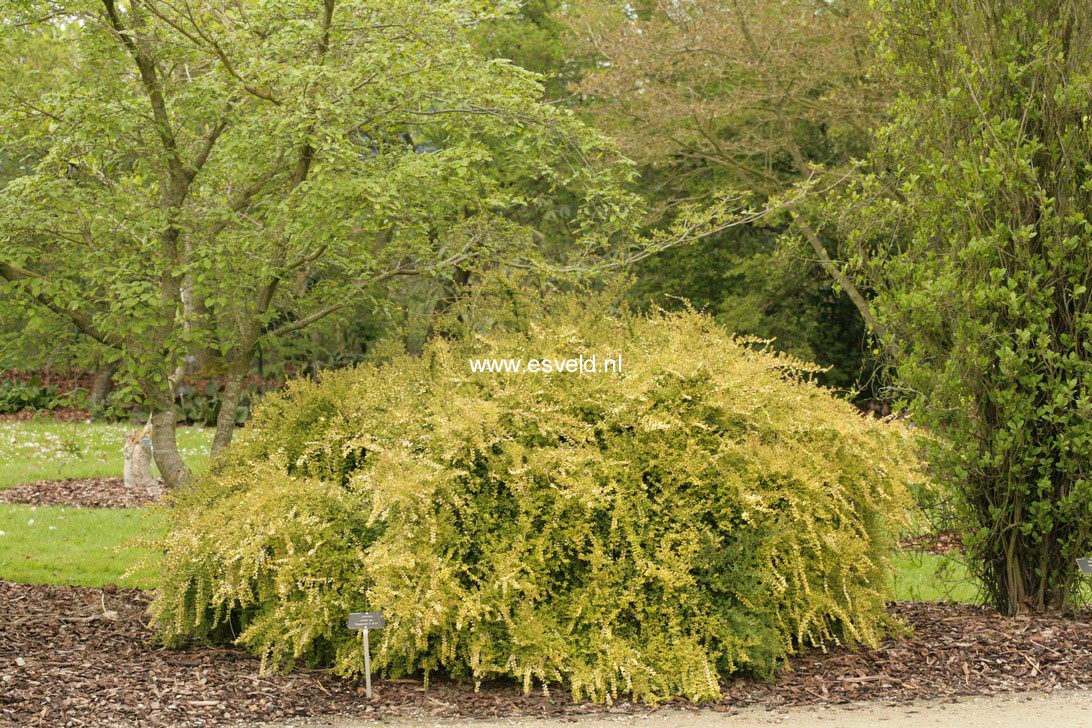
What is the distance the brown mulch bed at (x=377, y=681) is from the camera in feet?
15.9

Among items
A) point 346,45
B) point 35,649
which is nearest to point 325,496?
point 35,649

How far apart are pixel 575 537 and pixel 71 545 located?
18.0 ft

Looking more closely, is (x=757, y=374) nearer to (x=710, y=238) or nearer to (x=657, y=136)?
(x=657, y=136)

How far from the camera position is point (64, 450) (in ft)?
37.8

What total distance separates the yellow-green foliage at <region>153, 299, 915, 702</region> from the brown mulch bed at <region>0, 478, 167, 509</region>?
6034 mm

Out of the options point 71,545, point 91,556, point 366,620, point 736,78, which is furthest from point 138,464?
point 736,78

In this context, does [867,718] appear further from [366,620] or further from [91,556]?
[91,556]

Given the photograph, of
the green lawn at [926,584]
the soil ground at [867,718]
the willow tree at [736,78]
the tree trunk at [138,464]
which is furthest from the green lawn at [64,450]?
the willow tree at [736,78]

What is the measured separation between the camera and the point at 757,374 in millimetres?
5996

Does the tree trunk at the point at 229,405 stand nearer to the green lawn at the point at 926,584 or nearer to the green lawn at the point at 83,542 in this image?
the green lawn at the point at 83,542

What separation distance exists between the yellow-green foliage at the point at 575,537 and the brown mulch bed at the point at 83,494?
6.03 meters

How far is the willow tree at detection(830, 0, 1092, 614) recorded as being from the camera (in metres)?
5.78

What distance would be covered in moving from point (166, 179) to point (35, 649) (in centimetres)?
329

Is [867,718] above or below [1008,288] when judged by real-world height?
below
